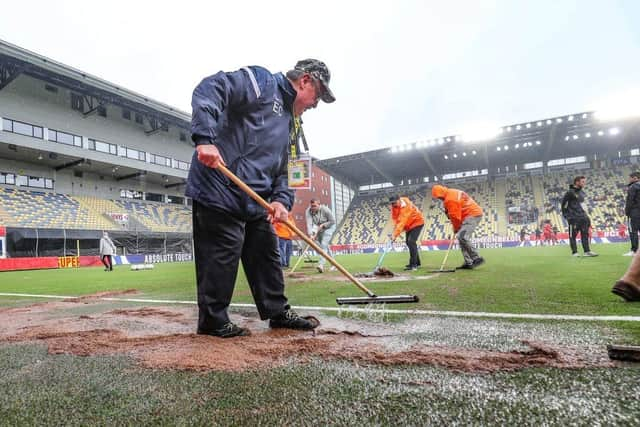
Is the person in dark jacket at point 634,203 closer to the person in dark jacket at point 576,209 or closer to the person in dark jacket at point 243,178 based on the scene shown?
the person in dark jacket at point 576,209

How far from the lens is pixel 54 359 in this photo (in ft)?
6.28

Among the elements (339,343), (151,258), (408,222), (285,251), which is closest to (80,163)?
(151,258)

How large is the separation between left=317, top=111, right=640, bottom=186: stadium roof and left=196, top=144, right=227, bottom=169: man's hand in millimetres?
32620

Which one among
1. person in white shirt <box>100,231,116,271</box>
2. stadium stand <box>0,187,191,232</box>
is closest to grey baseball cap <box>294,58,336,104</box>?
person in white shirt <box>100,231,116,271</box>

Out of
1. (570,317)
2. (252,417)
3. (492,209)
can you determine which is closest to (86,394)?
(252,417)

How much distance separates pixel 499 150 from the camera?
35.2 m

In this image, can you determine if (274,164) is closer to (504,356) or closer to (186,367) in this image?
(186,367)

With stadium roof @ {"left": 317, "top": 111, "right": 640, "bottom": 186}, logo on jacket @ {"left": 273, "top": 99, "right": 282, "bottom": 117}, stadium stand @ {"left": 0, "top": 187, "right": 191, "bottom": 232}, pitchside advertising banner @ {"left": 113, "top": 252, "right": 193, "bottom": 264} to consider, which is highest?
stadium roof @ {"left": 317, "top": 111, "right": 640, "bottom": 186}

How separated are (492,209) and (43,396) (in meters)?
38.8

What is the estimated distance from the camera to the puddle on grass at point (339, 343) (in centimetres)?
162

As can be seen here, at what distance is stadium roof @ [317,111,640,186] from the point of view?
29.9m

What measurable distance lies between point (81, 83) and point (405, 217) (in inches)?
1045

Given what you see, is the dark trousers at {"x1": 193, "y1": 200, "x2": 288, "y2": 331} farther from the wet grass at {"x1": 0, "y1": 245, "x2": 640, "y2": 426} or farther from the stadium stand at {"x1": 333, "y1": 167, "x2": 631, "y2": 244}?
the stadium stand at {"x1": 333, "y1": 167, "x2": 631, "y2": 244}

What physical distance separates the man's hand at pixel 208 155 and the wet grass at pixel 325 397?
1193 millimetres
